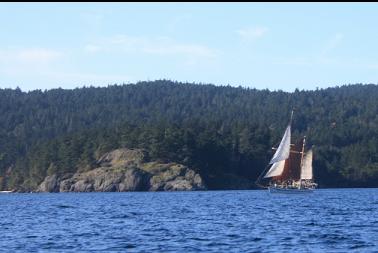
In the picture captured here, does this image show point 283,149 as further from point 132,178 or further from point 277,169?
point 132,178

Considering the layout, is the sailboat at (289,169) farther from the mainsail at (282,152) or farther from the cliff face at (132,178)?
the cliff face at (132,178)

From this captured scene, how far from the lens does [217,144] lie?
189875 millimetres

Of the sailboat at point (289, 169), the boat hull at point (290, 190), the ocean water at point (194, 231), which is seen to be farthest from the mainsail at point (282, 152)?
the ocean water at point (194, 231)

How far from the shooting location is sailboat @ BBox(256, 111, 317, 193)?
148 metres

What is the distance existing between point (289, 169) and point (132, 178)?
3504cm

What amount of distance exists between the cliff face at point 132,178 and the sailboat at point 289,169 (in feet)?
71.1

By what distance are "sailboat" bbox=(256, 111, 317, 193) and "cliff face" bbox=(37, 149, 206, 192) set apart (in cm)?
2166

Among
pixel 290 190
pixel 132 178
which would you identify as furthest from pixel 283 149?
pixel 132 178

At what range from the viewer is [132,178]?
173 meters

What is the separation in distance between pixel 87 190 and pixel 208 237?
407 ft

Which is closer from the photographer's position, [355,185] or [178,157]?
[178,157]

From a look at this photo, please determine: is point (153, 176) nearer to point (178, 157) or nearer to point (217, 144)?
point (178, 157)

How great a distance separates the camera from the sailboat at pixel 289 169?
148 m

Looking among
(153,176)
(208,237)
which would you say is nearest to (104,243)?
(208,237)
